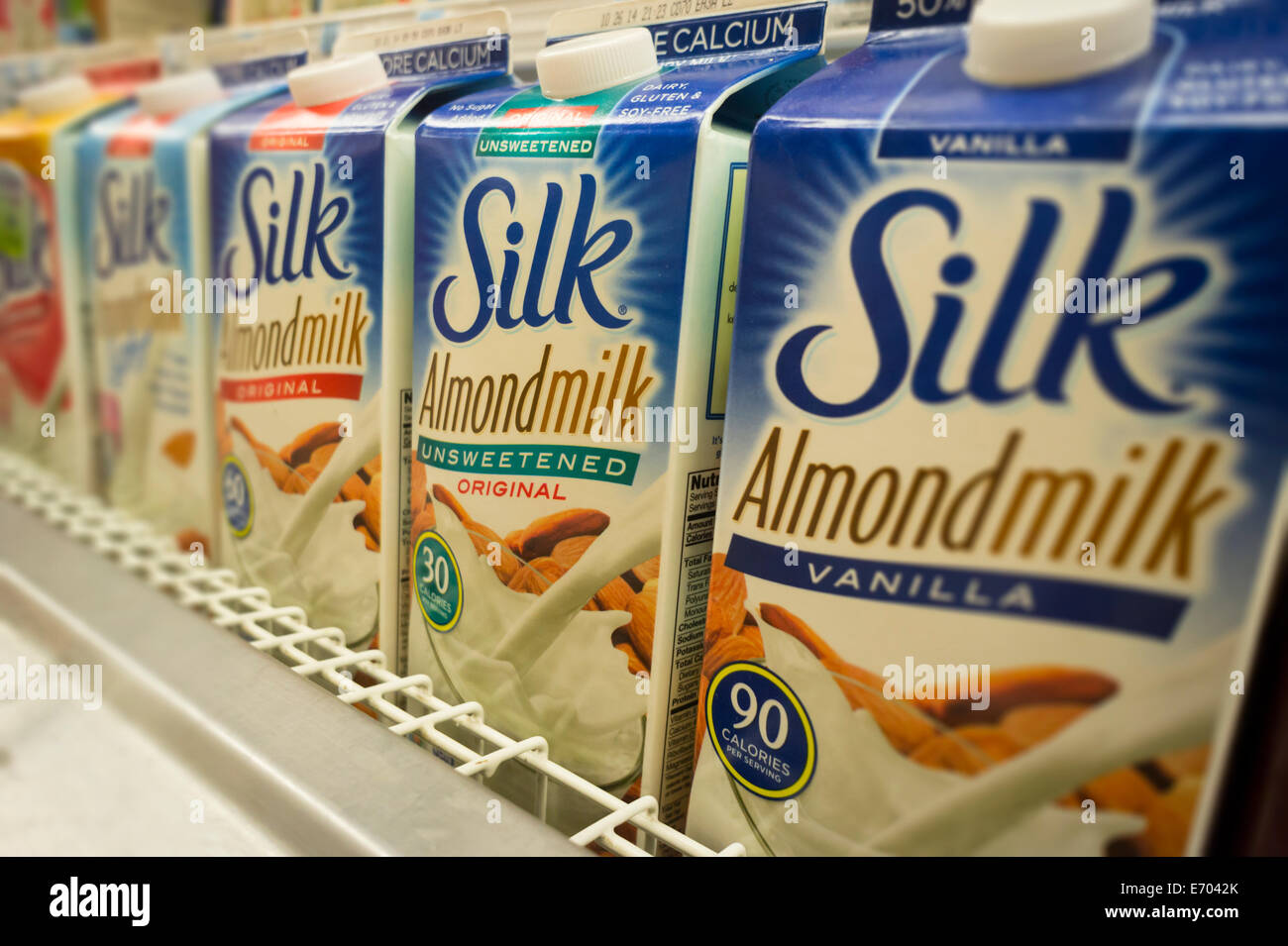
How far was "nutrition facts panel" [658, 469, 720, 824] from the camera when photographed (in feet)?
2.22

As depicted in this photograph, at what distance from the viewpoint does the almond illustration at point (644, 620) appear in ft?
2.25

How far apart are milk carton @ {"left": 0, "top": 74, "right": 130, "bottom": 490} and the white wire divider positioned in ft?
0.26

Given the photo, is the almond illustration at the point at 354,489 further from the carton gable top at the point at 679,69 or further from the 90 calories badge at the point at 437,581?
the carton gable top at the point at 679,69

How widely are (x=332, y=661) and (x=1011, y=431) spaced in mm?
646

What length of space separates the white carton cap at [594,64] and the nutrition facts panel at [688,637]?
0.34 m

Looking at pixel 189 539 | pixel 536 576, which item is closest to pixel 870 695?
pixel 536 576

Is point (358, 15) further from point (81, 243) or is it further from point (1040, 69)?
point (1040, 69)

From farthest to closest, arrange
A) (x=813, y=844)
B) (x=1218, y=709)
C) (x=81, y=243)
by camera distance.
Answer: (x=81, y=243) < (x=813, y=844) < (x=1218, y=709)

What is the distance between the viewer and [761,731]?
61 centimetres

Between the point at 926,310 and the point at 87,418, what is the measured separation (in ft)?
4.21

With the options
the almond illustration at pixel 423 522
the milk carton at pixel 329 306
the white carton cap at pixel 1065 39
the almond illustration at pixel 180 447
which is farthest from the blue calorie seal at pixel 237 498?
the white carton cap at pixel 1065 39

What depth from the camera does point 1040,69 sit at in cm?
49

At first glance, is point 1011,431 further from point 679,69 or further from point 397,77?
point 397,77
